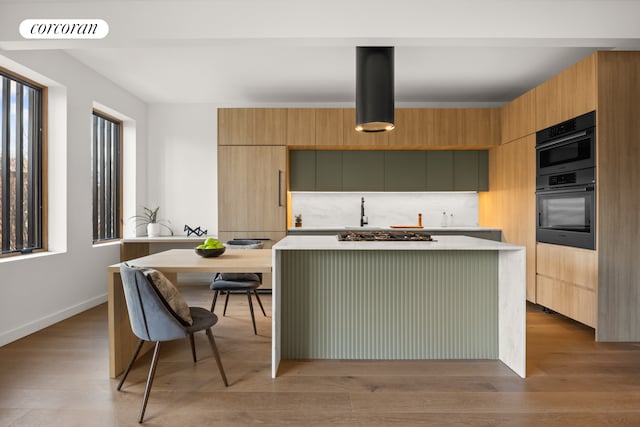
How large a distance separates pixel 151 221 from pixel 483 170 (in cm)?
468

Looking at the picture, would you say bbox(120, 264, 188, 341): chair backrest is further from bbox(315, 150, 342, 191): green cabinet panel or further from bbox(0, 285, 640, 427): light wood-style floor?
bbox(315, 150, 342, 191): green cabinet panel

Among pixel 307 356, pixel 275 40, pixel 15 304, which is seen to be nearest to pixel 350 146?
pixel 275 40

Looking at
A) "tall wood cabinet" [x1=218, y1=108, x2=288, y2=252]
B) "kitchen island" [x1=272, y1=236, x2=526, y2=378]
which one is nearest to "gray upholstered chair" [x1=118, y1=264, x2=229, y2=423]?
"kitchen island" [x1=272, y1=236, x2=526, y2=378]

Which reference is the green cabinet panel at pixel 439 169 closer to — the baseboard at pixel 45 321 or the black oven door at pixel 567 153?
the black oven door at pixel 567 153

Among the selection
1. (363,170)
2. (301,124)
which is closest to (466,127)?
(363,170)

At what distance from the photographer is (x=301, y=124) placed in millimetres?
5090

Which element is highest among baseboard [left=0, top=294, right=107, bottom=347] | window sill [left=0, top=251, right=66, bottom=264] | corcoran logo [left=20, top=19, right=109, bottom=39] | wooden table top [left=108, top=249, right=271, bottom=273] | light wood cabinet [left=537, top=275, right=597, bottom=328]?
corcoran logo [left=20, top=19, right=109, bottom=39]

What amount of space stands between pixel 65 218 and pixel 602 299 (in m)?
4.91

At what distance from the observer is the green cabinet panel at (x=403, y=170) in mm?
5410

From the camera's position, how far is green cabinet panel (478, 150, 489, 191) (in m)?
5.41

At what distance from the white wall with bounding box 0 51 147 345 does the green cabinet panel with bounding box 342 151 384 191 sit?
10.1ft

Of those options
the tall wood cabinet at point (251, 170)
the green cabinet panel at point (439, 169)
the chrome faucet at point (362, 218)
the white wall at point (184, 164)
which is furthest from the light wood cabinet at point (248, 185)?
the green cabinet panel at point (439, 169)

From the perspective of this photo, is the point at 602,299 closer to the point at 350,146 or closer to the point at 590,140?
the point at 590,140

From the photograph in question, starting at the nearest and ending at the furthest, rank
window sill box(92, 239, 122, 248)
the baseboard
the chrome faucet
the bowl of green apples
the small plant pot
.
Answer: the bowl of green apples
the baseboard
window sill box(92, 239, 122, 248)
the small plant pot
the chrome faucet
